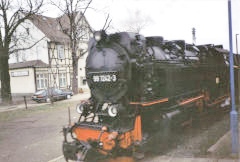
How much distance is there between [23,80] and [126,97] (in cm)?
2865

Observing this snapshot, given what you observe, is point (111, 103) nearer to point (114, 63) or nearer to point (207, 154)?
point (114, 63)

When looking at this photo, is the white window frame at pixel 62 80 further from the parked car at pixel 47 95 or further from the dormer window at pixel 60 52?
the parked car at pixel 47 95

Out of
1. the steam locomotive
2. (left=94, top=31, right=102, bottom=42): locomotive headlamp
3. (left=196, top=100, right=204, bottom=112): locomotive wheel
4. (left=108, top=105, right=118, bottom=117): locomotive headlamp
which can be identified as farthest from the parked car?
(left=108, top=105, right=118, bottom=117): locomotive headlamp

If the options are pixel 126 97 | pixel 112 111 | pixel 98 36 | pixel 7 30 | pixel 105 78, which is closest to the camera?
pixel 112 111

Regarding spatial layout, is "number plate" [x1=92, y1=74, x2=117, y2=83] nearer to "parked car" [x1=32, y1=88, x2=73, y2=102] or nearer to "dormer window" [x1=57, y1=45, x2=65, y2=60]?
"parked car" [x1=32, y1=88, x2=73, y2=102]

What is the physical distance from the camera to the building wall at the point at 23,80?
32.1m

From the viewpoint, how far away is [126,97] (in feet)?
22.4

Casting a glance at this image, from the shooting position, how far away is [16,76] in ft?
111

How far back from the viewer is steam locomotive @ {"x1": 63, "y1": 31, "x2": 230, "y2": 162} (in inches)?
247

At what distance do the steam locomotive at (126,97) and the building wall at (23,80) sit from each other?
85.9 ft

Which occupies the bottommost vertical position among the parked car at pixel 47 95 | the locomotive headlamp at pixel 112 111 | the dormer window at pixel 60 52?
the parked car at pixel 47 95

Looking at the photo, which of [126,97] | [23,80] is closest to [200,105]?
[126,97]

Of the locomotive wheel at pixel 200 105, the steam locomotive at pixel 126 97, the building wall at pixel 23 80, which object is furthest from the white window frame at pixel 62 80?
the steam locomotive at pixel 126 97

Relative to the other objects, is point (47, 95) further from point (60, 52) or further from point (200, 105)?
point (200, 105)
